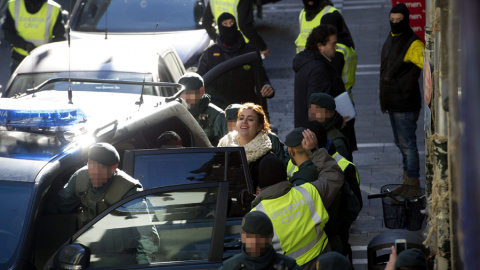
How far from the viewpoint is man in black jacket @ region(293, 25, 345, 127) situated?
23.8 ft

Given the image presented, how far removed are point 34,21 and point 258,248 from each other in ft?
26.7

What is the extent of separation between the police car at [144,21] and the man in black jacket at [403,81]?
357cm

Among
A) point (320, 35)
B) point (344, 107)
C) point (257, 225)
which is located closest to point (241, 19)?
point (320, 35)

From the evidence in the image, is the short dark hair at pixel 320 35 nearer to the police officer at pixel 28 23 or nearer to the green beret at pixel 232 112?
the green beret at pixel 232 112

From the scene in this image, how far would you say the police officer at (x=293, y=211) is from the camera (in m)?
4.11

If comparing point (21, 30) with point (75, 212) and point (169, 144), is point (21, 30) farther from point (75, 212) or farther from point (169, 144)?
point (75, 212)

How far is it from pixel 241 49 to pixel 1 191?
4.98 meters

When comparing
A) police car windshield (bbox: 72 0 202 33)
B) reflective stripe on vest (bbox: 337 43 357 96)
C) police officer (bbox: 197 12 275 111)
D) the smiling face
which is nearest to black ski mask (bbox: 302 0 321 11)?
reflective stripe on vest (bbox: 337 43 357 96)

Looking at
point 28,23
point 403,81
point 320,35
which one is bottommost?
point 403,81

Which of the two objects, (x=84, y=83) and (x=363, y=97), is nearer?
(x=84, y=83)

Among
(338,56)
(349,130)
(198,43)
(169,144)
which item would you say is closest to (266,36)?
(198,43)

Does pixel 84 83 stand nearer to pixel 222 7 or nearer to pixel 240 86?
pixel 240 86

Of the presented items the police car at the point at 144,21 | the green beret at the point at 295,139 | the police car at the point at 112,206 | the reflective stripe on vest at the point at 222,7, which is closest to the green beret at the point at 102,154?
the police car at the point at 112,206

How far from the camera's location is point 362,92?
1248 cm
